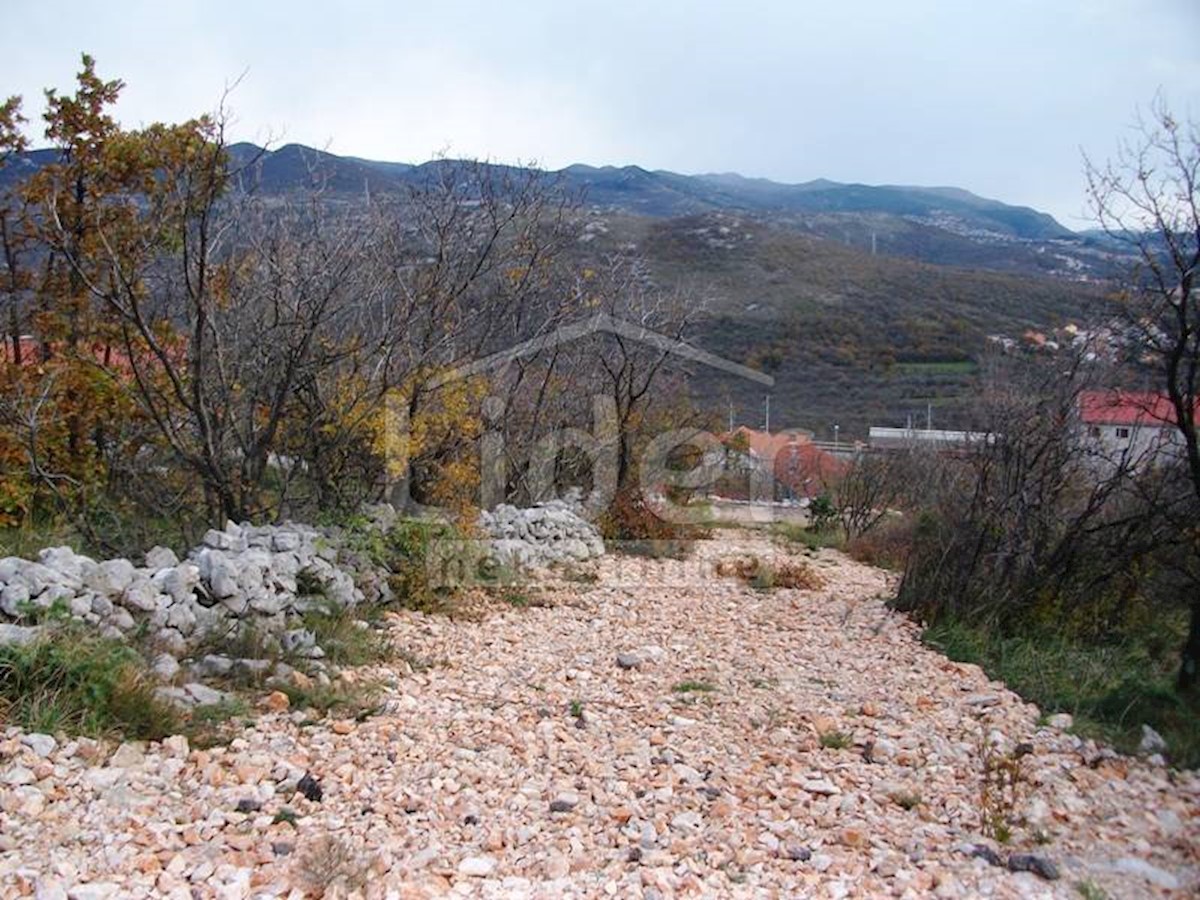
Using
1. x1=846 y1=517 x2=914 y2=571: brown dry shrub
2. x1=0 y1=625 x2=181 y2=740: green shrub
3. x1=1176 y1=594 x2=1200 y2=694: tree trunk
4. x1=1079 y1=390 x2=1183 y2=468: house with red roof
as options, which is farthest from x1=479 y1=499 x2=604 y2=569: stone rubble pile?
x1=1176 y1=594 x2=1200 y2=694: tree trunk

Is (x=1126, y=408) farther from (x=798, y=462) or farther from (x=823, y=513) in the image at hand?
(x=798, y=462)

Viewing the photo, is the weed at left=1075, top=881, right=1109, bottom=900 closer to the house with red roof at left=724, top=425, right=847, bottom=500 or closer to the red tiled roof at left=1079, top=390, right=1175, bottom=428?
the red tiled roof at left=1079, top=390, right=1175, bottom=428

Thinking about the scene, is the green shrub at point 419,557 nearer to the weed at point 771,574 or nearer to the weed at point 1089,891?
the weed at point 771,574

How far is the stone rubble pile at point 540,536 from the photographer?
807cm

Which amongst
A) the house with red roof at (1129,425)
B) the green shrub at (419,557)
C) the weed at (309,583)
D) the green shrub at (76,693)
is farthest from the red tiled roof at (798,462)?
the green shrub at (76,693)

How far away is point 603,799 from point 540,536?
5093mm

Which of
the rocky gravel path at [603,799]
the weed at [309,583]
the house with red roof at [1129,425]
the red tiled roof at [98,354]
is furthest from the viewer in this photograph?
the red tiled roof at [98,354]

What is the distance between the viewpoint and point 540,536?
8750 mm

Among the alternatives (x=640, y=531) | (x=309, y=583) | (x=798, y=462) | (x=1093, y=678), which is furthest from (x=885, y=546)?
(x=309, y=583)

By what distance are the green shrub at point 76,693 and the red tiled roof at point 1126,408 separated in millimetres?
5545

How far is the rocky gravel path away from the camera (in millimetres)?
3053

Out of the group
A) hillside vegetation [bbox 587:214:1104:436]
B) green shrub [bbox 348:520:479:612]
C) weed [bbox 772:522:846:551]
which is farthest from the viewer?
hillside vegetation [bbox 587:214:1104:436]

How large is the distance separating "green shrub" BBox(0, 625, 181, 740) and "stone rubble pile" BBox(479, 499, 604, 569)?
3.94m

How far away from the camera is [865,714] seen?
4.79m
